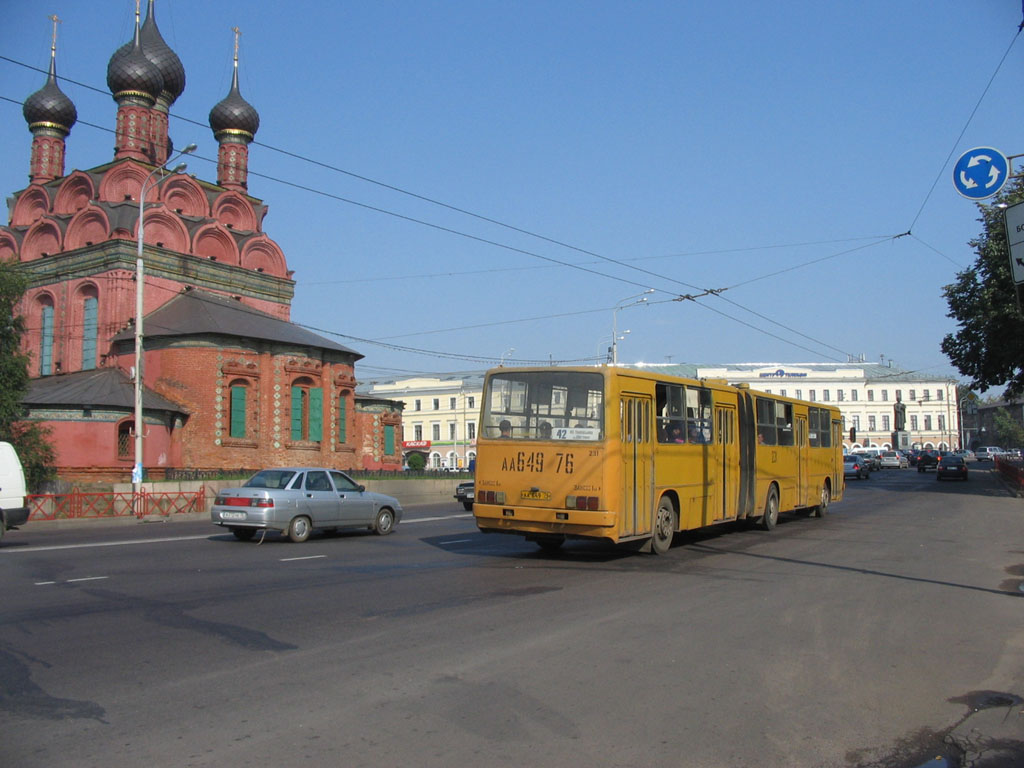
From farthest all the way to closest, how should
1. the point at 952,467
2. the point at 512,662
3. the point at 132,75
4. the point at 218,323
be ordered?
the point at 952,467
the point at 132,75
the point at 218,323
the point at 512,662

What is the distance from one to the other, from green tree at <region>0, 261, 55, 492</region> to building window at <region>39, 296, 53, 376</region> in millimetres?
17459

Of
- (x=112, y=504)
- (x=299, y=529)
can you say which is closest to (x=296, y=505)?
(x=299, y=529)

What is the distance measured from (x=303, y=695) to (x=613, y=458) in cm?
749

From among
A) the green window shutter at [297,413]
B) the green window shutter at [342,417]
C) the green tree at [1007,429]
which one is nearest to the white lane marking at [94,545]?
the green window shutter at [297,413]

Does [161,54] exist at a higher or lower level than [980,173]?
Answer: higher

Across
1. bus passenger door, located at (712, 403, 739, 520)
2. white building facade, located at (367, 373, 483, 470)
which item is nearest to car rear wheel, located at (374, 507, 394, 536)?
bus passenger door, located at (712, 403, 739, 520)

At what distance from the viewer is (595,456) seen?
1289 cm

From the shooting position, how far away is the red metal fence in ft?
81.6

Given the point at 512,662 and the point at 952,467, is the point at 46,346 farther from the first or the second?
the point at 952,467

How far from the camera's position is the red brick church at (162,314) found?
4144cm

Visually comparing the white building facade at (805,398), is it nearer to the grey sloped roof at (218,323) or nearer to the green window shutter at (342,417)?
the green window shutter at (342,417)

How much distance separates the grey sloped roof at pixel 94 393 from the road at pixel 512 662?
2725 centimetres

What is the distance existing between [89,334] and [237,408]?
9.45 metres

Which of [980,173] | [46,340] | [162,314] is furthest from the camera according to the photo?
[46,340]
